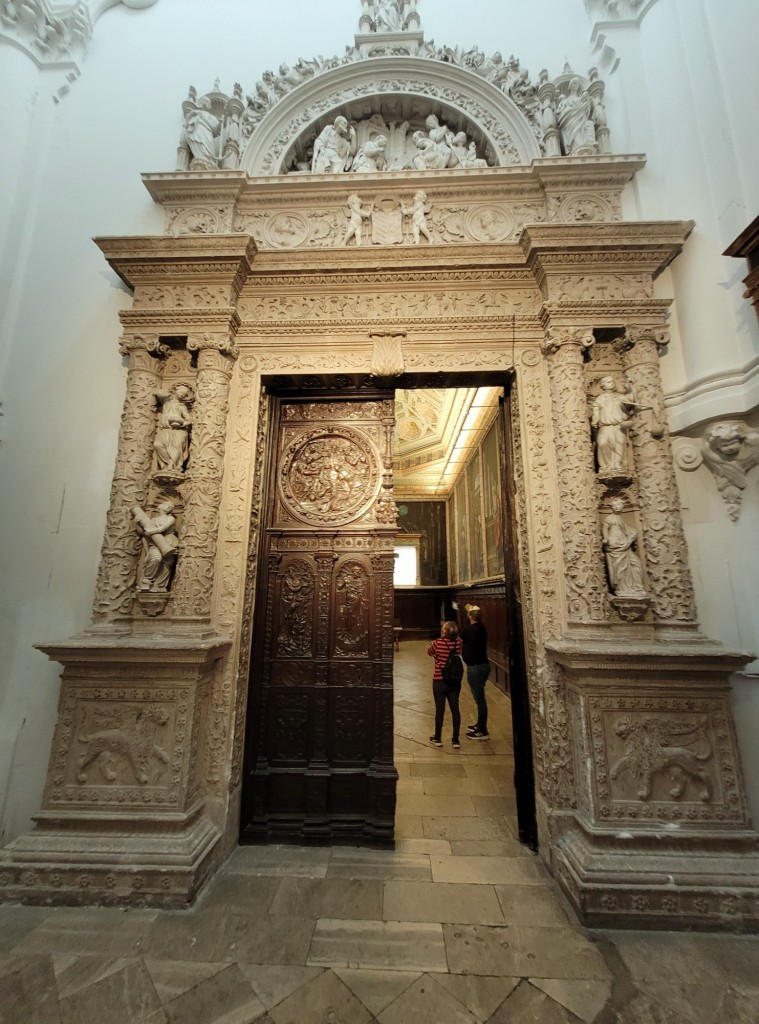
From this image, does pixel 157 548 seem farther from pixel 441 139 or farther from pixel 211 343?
pixel 441 139

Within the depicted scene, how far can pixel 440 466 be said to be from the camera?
40.6 ft

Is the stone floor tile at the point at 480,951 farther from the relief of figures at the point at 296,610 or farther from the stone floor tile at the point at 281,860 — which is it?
the relief of figures at the point at 296,610

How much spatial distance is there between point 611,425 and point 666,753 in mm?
2021

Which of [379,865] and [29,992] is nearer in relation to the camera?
[29,992]

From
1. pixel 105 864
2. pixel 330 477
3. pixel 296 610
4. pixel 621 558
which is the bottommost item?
pixel 105 864

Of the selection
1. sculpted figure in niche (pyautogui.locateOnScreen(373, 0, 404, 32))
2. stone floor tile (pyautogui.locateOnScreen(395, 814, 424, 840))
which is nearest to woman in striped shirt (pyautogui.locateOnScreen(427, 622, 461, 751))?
stone floor tile (pyautogui.locateOnScreen(395, 814, 424, 840))

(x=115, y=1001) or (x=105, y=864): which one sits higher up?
(x=105, y=864)

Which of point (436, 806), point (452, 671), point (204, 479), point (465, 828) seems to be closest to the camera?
point (204, 479)

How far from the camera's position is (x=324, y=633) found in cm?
329

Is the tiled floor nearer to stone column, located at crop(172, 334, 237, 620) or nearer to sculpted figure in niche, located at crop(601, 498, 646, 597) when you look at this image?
stone column, located at crop(172, 334, 237, 620)

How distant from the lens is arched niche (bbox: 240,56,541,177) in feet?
12.7

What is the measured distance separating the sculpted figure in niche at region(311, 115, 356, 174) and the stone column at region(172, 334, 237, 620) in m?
1.97

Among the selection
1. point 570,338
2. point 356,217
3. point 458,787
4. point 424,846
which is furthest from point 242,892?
point 356,217

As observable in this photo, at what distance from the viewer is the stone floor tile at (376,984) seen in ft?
5.78
